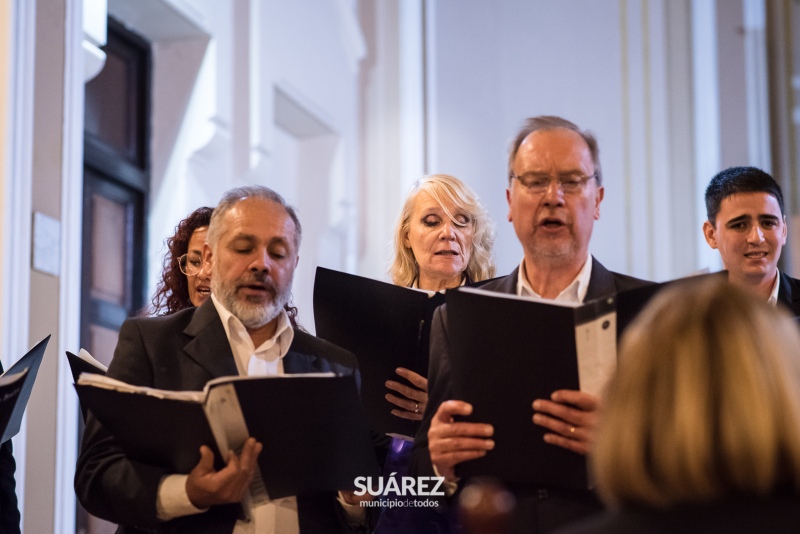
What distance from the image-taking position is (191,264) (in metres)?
3.59

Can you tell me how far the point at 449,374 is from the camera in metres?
2.60

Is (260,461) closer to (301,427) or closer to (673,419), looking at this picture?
(301,427)

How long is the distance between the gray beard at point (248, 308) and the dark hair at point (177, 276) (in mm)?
888

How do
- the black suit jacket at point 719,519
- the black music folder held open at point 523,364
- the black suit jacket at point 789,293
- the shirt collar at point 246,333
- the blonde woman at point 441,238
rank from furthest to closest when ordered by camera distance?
1. the blonde woman at point 441,238
2. the black suit jacket at point 789,293
3. the shirt collar at point 246,333
4. the black music folder held open at point 523,364
5. the black suit jacket at point 719,519

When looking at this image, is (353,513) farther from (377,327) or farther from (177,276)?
(177,276)

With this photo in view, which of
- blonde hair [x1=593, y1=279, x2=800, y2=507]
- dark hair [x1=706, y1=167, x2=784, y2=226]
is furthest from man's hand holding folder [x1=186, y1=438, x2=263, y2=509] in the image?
dark hair [x1=706, y1=167, x2=784, y2=226]

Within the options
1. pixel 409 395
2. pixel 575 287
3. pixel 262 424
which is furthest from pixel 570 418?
pixel 409 395

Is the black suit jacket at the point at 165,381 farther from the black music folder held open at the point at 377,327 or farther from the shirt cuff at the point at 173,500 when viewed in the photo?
the black music folder held open at the point at 377,327

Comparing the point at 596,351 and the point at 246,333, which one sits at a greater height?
the point at 246,333

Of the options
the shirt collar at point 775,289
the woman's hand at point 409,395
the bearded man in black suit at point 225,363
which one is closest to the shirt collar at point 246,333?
the bearded man in black suit at point 225,363

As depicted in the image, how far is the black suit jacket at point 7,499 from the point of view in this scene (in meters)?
2.98

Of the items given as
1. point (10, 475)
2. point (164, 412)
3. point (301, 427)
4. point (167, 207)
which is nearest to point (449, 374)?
point (301, 427)

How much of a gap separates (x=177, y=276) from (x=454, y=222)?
93 centimetres

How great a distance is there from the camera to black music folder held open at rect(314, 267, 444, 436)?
2.92m
